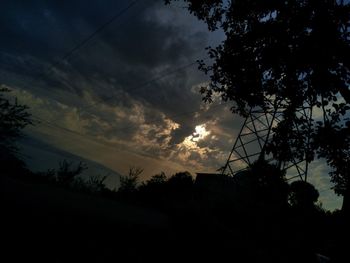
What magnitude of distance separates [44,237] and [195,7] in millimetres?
→ 9738

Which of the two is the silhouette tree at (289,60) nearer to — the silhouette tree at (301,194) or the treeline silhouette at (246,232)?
the treeline silhouette at (246,232)

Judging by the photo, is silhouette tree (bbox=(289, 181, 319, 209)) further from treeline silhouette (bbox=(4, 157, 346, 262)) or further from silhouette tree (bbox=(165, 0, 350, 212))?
silhouette tree (bbox=(165, 0, 350, 212))

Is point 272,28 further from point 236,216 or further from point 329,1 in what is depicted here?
point 236,216

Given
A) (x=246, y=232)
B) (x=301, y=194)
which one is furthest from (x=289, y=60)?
(x=301, y=194)

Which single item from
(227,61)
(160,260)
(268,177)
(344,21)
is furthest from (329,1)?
(160,260)

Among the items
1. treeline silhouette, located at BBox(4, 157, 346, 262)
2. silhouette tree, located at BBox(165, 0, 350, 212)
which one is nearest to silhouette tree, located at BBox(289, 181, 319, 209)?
treeline silhouette, located at BBox(4, 157, 346, 262)

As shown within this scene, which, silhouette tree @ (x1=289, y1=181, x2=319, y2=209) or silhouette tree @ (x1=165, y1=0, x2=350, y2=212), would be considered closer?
silhouette tree @ (x1=165, y1=0, x2=350, y2=212)

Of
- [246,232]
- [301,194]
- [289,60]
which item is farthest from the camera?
[301,194]

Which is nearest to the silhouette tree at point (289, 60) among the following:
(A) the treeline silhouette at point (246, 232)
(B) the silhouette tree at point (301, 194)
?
(A) the treeline silhouette at point (246, 232)

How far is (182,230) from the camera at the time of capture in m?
12.1

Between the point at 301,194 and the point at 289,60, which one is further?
the point at 301,194

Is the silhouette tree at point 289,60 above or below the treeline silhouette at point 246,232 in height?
above

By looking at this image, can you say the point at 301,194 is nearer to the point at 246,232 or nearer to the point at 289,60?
the point at 246,232

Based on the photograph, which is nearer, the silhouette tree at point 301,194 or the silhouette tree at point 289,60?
the silhouette tree at point 289,60
